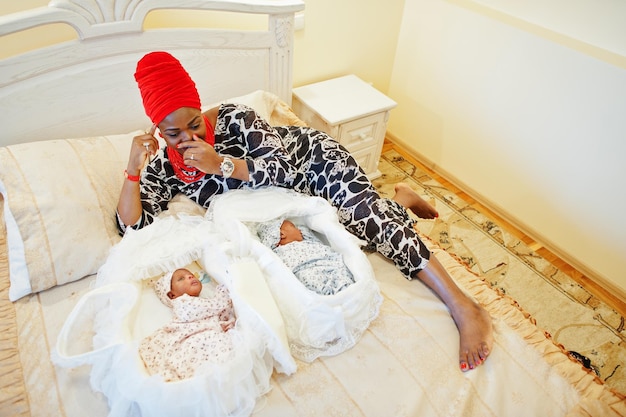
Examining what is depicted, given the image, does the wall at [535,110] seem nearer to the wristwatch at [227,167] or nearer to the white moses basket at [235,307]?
the white moses basket at [235,307]

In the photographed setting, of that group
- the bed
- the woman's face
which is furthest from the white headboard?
the woman's face

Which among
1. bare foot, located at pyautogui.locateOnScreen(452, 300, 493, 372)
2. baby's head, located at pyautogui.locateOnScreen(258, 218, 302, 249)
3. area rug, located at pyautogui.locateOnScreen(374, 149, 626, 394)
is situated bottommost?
area rug, located at pyautogui.locateOnScreen(374, 149, 626, 394)

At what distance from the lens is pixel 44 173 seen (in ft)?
4.13

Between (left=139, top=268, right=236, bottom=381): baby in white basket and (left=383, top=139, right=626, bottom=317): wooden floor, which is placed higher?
(left=139, top=268, right=236, bottom=381): baby in white basket

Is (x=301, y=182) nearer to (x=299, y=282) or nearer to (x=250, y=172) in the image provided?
(x=250, y=172)

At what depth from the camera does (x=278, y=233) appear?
1326mm

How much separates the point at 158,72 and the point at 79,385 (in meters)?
0.84

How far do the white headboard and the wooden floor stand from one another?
3.97ft

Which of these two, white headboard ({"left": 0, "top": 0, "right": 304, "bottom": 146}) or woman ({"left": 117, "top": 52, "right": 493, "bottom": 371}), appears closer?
woman ({"left": 117, "top": 52, "right": 493, "bottom": 371})

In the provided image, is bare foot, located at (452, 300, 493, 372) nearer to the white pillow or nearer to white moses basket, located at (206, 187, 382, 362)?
white moses basket, located at (206, 187, 382, 362)

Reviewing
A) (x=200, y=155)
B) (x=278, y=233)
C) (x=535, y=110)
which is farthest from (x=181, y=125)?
(x=535, y=110)

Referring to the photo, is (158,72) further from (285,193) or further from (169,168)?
(285,193)

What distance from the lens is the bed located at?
1048 millimetres

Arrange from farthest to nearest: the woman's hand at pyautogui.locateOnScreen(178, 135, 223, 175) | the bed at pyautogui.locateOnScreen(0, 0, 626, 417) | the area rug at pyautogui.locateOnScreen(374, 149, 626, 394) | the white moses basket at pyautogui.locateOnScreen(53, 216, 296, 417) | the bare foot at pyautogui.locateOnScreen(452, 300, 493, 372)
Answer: the area rug at pyautogui.locateOnScreen(374, 149, 626, 394) < the woman's hand at pyautogui.locateOnScreen(178, 135, 223, 175) < the bare foot at pyautogui.locateOnScreen(452, 300, 493, 372) < the bed at pyautogui.locateOnScreen(0, 0, 626, 417) < the white moses basket at pyautogui.locateOnScreen(53, 216, 296, 417)
